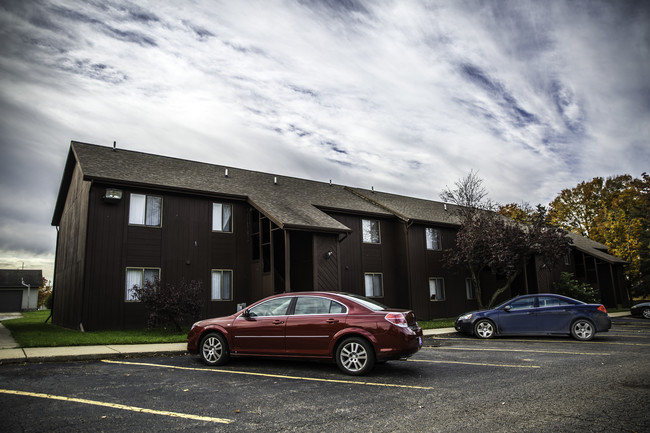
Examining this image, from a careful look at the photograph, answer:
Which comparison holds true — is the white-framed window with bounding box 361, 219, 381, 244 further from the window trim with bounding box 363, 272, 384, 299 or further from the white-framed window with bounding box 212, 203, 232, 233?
the white-framed window with bounding box 212, 203, 232, 233

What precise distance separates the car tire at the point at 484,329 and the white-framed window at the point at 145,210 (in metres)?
12.4

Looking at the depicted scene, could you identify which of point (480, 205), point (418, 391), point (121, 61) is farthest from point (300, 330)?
point (480, 205)

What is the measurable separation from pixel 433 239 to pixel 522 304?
11240mm

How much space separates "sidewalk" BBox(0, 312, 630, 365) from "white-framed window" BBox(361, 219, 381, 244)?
42.9ft

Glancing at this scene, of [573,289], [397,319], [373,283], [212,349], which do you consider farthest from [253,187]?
[573,289]

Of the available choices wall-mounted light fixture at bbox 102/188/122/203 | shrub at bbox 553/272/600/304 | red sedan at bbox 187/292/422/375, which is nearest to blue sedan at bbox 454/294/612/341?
red sedan at bbox 187/292/422/375

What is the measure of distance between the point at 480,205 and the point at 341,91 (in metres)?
10.8

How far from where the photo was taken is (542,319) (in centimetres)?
1356

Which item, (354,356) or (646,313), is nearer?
(354,356)

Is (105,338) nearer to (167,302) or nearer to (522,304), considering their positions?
(167,302)

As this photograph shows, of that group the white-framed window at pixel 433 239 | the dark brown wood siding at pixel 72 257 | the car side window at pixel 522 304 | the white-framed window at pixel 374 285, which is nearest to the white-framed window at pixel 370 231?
the white-framed window at pixel 374 285

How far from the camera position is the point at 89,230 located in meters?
15.8

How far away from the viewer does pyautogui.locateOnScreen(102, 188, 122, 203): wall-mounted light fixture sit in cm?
1603

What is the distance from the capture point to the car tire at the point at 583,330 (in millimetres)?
13031
